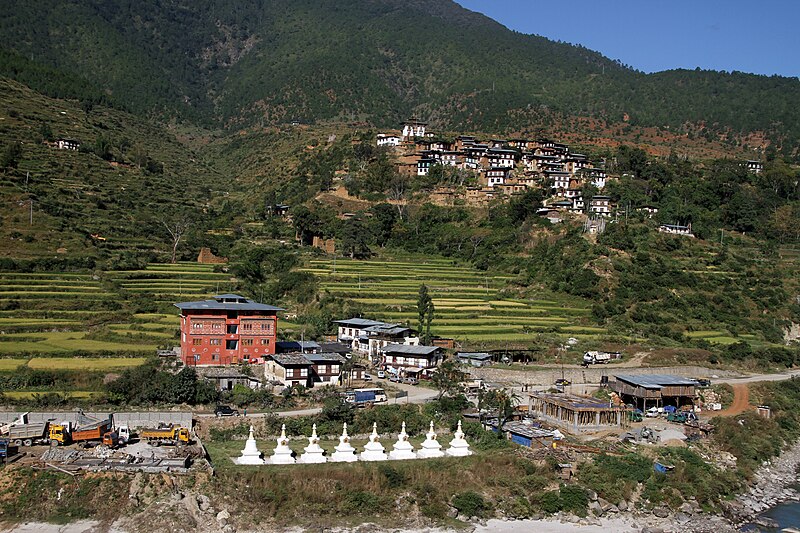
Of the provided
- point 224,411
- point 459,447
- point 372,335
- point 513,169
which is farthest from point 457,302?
point 513,169

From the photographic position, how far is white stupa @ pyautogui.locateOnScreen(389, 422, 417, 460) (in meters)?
33.0

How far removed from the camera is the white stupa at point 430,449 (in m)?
33.4

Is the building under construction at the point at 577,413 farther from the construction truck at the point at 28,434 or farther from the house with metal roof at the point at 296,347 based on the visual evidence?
the construction truck at the point at 28,434

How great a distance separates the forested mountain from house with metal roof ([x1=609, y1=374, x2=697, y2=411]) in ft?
220

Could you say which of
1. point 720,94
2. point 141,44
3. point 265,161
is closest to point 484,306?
point 265,161

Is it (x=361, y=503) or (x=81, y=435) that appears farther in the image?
(x=81, y=435)

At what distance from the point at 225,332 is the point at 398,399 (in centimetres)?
904

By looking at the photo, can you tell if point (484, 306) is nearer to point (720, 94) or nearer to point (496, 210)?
point (496, 210)

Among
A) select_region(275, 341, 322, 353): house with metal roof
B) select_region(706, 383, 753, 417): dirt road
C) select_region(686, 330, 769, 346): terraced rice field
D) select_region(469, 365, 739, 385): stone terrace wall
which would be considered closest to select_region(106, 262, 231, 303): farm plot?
select_region(275, 341, 322, 353): house with metal roof

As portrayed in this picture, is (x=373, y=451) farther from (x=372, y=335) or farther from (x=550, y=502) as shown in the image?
(x=372, y=335)

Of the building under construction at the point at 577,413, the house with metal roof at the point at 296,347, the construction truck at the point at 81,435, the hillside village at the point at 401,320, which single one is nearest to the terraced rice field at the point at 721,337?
the hillside village at the point at 401,320

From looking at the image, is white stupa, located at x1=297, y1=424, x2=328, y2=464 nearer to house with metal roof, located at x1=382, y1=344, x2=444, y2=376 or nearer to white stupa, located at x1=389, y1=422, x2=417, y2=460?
white stupa, located at x1=389, y1=422, x2=417, y2=460

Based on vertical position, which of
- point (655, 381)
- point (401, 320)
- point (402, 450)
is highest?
point (401, 320)

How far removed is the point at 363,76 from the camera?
146 metres
